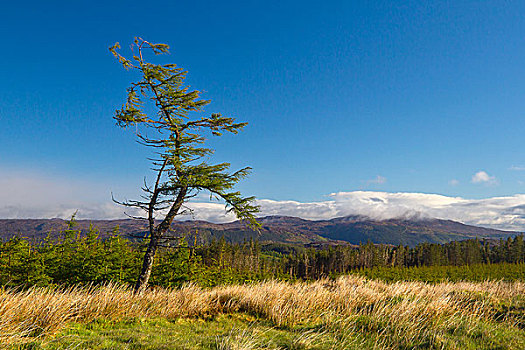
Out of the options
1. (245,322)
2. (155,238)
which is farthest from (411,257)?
(245,322)

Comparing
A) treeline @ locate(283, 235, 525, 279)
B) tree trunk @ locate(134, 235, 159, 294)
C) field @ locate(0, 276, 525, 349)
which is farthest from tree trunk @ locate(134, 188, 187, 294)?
treeline @ locate(283, 235, 525, 279)

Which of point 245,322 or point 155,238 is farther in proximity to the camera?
point 155,238

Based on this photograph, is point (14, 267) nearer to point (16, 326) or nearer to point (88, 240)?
point (88, 240)

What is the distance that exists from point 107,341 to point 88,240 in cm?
2577

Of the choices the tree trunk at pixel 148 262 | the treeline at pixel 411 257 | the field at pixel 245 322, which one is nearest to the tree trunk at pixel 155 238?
the tree trunk at pixel 148 262

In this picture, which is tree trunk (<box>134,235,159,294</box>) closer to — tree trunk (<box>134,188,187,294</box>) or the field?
tree trunk (<box>134,188,187,294</box>)

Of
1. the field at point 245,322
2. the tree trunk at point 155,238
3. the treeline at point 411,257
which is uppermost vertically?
the tree trunk at point 155,238

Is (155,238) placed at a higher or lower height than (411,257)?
higher

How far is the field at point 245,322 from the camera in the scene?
5312 mm

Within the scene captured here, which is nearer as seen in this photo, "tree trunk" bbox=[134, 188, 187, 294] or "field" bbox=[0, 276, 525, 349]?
"field" bbox=[0, 276, 525, 349]

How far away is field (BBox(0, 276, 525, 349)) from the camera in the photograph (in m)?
5.31

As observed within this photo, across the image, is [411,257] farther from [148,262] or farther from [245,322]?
[245,322]

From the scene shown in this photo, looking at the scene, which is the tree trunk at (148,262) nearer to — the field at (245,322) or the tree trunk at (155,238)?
the tree trunk at (155,238)

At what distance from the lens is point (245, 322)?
7938mm
